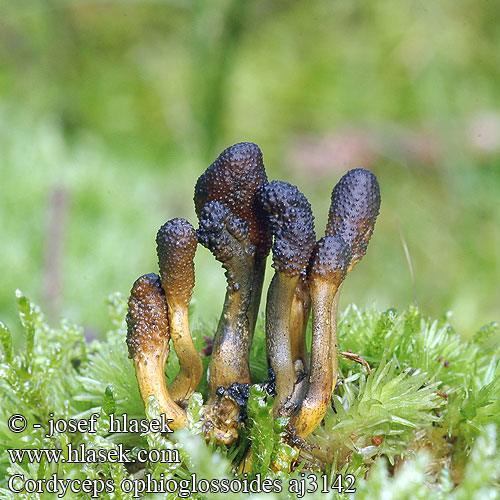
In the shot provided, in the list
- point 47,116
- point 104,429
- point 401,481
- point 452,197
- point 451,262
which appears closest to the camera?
point 401,481

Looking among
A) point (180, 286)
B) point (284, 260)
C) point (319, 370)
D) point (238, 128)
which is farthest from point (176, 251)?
point (238, 128)

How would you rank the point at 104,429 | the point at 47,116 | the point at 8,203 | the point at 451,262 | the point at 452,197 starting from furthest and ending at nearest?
the point at 47,116 → the point at 452,197 → the point at 451,262 → the point at 8,203 → the point at 104,429

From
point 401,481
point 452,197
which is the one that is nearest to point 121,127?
point 452,197

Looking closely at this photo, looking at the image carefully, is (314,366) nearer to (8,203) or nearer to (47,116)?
(8,203)

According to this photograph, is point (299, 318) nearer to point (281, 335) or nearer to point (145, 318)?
point (281, 335)

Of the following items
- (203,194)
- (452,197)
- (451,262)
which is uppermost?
(452,197)

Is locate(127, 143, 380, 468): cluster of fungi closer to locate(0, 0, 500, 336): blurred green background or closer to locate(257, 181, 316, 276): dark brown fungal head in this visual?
locate(257, 181, 316, 276): dark brown fungal head

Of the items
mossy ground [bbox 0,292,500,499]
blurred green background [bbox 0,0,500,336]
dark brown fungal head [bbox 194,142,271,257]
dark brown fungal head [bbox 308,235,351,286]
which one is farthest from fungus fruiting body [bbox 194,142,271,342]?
blurred green background [bbox 0,0,500,336]
